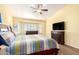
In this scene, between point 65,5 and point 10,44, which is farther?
Result: point 65,5

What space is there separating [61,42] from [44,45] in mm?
284

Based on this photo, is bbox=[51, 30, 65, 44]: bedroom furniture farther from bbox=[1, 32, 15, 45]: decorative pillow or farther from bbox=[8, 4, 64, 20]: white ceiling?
bbox=[1, 32, 15, 45]: decorative pillow

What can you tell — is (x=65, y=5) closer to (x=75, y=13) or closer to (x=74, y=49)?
(x=75, y=13)

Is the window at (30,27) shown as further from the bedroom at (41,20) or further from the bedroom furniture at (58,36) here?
the bedroom furniture at (58,36)

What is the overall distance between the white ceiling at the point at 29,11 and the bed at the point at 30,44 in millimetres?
269

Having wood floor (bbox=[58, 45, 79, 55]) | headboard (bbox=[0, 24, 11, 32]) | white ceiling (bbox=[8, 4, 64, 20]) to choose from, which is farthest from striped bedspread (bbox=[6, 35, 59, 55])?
white ceiling (bbox=[8, 4, 64, 20])

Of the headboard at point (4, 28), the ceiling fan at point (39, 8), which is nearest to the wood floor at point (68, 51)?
the ceiling fan at point (39, 8)

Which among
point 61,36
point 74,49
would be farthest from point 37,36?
point 74,49

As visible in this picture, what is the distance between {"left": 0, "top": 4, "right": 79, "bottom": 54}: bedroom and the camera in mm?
1868

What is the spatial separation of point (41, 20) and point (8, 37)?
1.97ft

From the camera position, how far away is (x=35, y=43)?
1819 mm

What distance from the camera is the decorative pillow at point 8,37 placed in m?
1.75

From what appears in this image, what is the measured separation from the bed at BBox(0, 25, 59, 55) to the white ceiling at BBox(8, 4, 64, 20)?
27cm

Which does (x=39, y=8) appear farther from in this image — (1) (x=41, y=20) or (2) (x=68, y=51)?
(2) (x=68, y=51)
